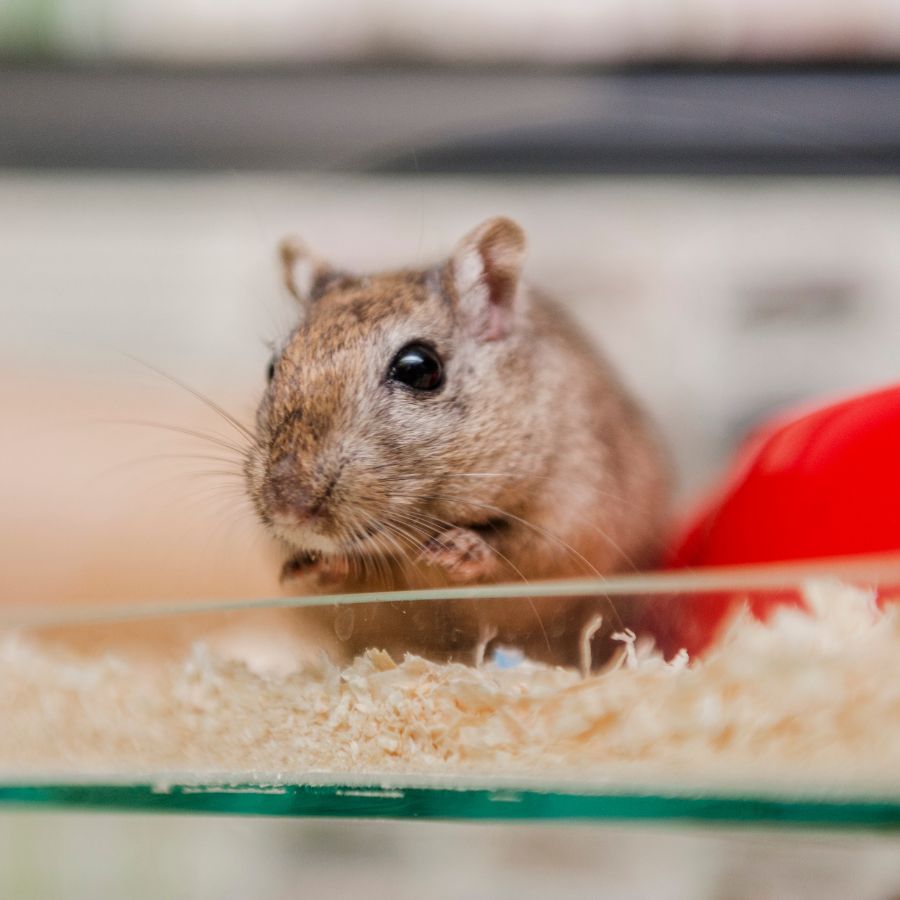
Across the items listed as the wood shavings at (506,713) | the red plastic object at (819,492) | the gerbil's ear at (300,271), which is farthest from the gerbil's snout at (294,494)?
the red plastic object at (819,492)

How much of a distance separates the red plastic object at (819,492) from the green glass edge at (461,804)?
346 millimetres

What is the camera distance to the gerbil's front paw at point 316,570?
2.44 feet

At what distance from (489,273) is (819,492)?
373mm

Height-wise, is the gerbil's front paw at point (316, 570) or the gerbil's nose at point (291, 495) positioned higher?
the gerbil's nose at point (291, 495)

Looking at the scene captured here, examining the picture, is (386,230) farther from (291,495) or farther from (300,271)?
(291,495)

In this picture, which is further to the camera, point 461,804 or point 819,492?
point 819,492

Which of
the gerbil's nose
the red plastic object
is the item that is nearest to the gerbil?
the gerbil's nose

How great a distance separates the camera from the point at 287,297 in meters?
0.92

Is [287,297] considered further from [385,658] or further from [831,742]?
[831,742]

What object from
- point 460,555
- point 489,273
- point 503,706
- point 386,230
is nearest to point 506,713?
point 503,706

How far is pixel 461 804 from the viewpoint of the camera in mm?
620

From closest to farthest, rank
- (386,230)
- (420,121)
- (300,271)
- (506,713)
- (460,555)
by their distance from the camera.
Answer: (506,713)
(460,555)
(300,271)
(420,121)
(386,230)

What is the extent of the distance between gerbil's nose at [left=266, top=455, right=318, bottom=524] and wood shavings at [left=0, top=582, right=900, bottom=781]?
0.11 meters

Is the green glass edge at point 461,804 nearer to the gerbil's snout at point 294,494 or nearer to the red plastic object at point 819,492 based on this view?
the gerbil's snout at point 294,494
